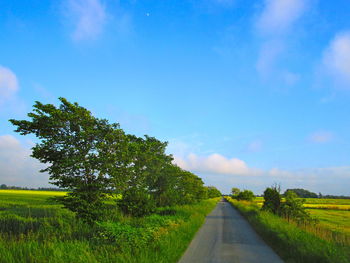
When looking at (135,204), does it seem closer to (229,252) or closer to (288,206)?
(229,252)

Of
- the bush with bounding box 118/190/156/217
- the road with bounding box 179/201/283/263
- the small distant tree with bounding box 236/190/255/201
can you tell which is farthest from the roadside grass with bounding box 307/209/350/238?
the small distant tree with bounding box 236/190/255/201

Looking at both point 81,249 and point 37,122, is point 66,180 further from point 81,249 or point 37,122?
point 81,249

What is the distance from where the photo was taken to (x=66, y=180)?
1266cm

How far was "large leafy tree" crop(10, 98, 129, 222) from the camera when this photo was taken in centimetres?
1238

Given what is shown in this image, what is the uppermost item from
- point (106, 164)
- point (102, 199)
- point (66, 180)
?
point (106, 164)

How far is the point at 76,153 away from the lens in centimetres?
1278

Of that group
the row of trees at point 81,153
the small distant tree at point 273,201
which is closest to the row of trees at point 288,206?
the small distant tree at point 273,201

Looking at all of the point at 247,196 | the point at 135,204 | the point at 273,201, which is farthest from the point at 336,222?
the point at 247,196

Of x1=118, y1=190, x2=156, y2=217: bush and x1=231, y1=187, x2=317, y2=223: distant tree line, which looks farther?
x1=231, y1=187, x2=317, y2=223: distant tree line

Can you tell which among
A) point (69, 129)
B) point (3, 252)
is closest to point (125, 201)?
point (69, 129)

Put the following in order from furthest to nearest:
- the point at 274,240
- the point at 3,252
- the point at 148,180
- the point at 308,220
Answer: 1. the point at 148,180
2. the point at 308,220
3. the point at 274,240
4. the point at 3,252

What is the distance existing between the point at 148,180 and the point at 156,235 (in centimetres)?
1769

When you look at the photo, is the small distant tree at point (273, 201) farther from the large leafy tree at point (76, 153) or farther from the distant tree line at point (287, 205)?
the large leafy tree at point (76, 153)

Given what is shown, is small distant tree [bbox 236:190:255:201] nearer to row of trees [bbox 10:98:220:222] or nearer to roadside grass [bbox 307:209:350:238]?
roadside grass [bbox 307:209:350:238]
